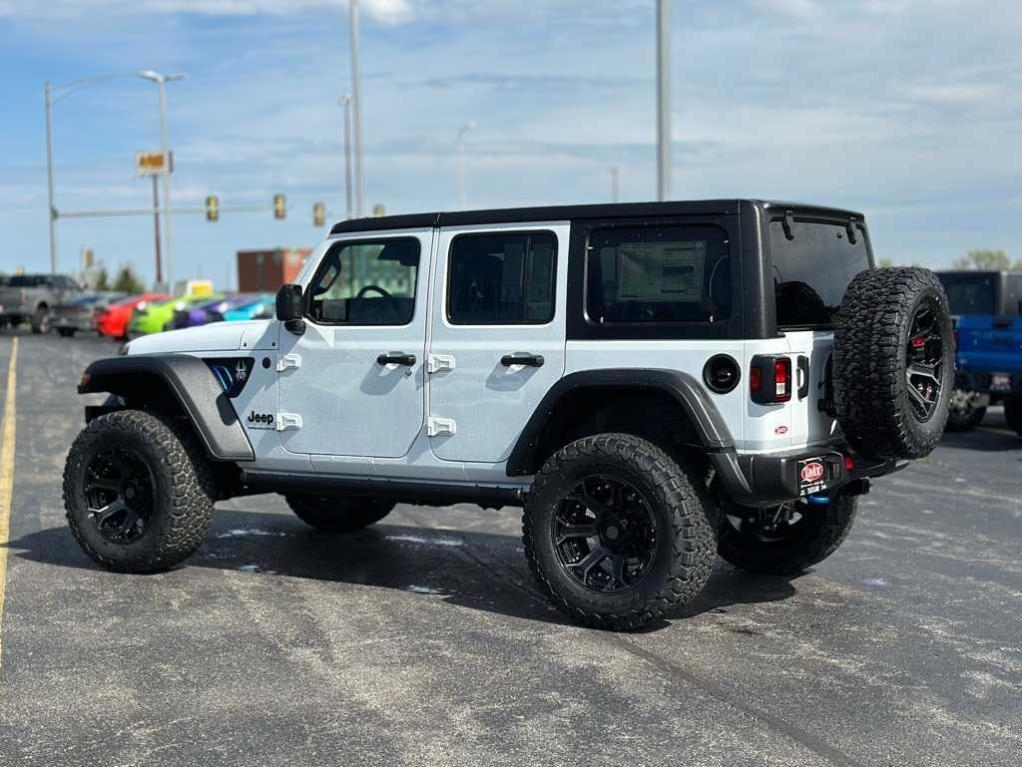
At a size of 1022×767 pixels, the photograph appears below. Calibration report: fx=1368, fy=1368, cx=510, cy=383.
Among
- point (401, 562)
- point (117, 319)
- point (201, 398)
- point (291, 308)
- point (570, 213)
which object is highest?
point (570, 213)

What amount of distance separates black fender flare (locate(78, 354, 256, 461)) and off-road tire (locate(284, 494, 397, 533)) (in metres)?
1.46

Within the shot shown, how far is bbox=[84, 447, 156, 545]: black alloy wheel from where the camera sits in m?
7.91

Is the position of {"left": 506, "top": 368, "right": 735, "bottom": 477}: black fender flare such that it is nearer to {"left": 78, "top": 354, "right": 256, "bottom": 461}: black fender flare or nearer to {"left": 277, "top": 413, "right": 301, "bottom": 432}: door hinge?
{"left": 277, "top": 413, "right": 301, "bottom": 432}: door hinge

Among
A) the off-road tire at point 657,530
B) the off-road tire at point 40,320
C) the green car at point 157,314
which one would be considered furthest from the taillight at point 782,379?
the off-road tire at point 40,320

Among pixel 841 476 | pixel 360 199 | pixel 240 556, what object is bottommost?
pixel 240 556

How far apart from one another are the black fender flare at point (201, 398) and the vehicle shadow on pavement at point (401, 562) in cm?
78

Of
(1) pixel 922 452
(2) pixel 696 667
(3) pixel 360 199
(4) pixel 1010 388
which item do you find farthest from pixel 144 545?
(3) pixel 360 199

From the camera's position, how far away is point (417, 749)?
4742 millimetres

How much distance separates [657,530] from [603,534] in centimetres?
35

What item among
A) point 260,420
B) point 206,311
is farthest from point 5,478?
point 206,311

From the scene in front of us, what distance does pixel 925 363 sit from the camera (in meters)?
6.73

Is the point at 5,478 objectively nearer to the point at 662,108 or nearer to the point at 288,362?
the point at 288,362

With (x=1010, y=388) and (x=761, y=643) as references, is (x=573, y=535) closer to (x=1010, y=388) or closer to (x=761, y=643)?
(x=761, y=643)

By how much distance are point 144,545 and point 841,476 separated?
152 inches
